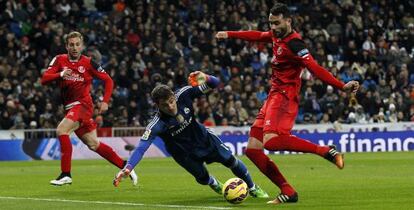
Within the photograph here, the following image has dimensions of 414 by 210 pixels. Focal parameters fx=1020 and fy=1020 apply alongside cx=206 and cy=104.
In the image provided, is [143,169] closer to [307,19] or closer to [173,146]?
[173,146]

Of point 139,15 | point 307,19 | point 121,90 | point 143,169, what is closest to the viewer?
point 143,169

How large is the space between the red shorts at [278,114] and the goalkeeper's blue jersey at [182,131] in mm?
725

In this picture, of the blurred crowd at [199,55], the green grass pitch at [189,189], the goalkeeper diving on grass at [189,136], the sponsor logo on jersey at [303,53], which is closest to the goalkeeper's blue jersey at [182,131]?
the goalkeeper diving on grass at [189,136]

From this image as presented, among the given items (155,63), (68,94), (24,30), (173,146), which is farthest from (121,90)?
(173,146)

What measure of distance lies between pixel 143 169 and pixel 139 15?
43.1 feet

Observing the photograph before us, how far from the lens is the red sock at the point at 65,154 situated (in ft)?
54.2

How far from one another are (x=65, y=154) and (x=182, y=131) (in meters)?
4.17

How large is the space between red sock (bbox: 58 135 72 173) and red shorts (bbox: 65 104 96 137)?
37cm

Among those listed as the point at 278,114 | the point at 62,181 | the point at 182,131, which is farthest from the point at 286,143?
the point at 62,181

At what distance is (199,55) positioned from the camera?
3519 centimetres

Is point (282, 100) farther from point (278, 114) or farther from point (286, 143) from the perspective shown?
point (286, 143)

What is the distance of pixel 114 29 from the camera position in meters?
35.0

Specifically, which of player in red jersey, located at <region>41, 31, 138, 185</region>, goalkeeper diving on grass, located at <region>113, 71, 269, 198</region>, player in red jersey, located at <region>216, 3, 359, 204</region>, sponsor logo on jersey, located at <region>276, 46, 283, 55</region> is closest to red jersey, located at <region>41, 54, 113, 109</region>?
player in red jersey, located at <region>41, 31, 138, 185</region>

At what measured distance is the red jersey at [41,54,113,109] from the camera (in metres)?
17.0
